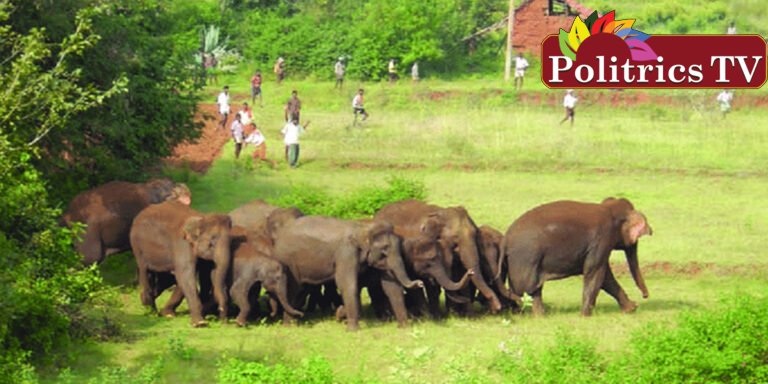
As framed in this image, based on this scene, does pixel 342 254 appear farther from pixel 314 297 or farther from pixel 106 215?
pixel 106 215

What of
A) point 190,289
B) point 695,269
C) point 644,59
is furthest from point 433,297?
point 644,59

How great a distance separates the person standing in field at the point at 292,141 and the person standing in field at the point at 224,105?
5.72 meters

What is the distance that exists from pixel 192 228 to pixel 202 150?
55.3 ft

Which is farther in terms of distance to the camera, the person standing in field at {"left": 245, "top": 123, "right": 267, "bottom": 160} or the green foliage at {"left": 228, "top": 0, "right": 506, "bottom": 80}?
the green foliage at {"left": 228, "top": 0, "right": 506, "bottom": 80}

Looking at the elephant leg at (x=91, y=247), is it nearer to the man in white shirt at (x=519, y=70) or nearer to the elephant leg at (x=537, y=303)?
the elephant leg at (x=537, y=303)

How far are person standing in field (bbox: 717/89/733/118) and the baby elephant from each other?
83.2 feet

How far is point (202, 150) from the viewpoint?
115 feet

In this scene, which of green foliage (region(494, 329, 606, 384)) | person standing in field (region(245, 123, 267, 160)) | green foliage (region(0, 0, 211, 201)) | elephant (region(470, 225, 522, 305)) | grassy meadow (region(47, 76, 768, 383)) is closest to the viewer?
green foliage (region(494, 329, 606, 384))

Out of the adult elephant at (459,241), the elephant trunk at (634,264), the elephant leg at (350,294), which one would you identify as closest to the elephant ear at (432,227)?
the adult elephant at (459,241)

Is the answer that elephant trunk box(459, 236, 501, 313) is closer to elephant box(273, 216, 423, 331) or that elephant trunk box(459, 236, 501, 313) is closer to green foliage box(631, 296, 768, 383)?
elephant box(273, 216, 423, 331)

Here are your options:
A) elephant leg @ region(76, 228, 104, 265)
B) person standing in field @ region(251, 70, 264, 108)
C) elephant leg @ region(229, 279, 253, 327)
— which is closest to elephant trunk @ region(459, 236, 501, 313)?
elephant leg @ region(229, 279, 253, 327)

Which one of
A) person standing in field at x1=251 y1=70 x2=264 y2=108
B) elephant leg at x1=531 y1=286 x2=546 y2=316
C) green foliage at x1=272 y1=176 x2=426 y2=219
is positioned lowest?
elephant leg at x1=531 y1=286 x2=546 y2=316

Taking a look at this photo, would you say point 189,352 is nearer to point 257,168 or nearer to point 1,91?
point 1,91

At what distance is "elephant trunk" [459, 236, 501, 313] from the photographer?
18.8 m
